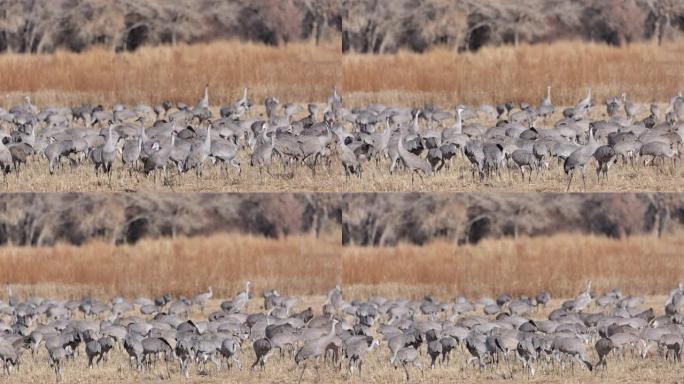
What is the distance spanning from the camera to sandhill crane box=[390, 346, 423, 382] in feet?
53.0

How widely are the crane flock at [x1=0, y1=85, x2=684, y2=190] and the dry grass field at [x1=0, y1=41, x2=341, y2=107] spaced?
531 millimetres

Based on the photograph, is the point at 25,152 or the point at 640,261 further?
the point at 640,261

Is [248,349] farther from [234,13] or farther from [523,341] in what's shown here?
[234,13]

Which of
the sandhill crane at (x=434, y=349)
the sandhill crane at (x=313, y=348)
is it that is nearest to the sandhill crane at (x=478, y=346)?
the sandhill crane at (x=434, y=349)

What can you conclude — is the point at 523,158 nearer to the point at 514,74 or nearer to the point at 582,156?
the point at 582,156

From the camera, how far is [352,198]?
21.9 meters

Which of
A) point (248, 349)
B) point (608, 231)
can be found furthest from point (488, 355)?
point (608, 231)

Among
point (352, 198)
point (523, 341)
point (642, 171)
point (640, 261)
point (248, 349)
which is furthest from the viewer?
point (640, 261)

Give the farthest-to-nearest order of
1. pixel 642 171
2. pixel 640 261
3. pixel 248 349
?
pixel 640 261, pixel 642 171, pixel 248 349

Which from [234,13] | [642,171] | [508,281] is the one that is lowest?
[508,281]

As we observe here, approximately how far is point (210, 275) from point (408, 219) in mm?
3438

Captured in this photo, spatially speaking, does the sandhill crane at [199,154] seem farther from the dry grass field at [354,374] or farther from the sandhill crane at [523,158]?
the sandhill crane at [523,158]

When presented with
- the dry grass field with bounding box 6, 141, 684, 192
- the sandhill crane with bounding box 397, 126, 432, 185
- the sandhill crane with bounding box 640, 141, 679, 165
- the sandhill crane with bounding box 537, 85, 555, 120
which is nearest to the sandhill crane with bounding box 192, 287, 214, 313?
the dry grass field with bounding box 6, 141, 684, 192

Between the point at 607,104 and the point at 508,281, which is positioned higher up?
the point at 607,104
